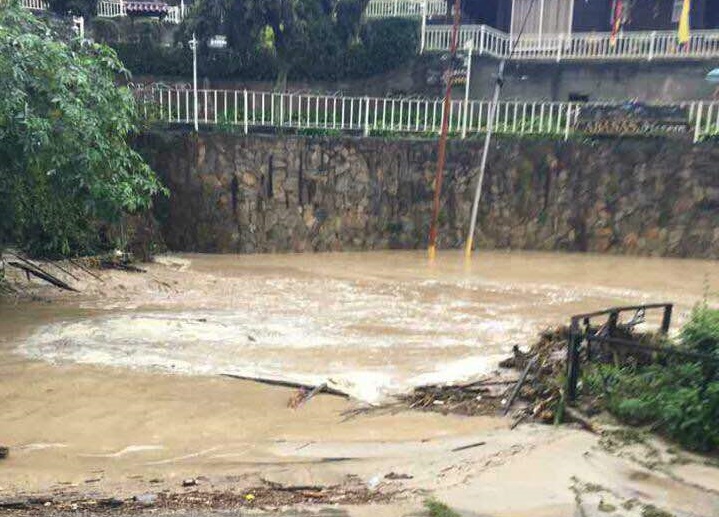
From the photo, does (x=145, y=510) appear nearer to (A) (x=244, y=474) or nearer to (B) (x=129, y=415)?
(A) (x=244, y=474)

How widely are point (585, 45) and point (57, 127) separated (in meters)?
16.3

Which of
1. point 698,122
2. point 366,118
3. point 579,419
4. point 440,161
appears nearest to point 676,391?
point 579,419

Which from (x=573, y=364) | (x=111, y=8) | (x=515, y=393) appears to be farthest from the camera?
(x=111, y=8)

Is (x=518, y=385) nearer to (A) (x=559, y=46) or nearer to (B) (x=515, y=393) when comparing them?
(B) (x=515, y=393)

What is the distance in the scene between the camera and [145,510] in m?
3.77

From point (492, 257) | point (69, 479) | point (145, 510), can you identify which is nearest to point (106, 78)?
point (69, 479)

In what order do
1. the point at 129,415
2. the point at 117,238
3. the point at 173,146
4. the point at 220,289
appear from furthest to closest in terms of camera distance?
1. the point at 173,146
2. the point at 117,238
3. the point at 220,289
4. the point at 129,415

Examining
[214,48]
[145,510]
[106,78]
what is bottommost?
[145,510]

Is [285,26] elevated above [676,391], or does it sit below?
above

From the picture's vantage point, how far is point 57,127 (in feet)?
27.8

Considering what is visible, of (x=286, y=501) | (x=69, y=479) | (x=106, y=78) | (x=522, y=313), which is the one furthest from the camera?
(x=522, y=313)

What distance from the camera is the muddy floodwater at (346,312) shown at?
7.64 m

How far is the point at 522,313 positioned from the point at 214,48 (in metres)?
12.6

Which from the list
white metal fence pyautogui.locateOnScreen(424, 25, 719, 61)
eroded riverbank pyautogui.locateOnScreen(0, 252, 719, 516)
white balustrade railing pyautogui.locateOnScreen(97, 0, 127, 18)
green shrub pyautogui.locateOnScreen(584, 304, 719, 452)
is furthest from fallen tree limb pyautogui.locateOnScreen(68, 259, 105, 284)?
white metal fence pyautogui.locateOnScreen(424, 25, 719, 61)
